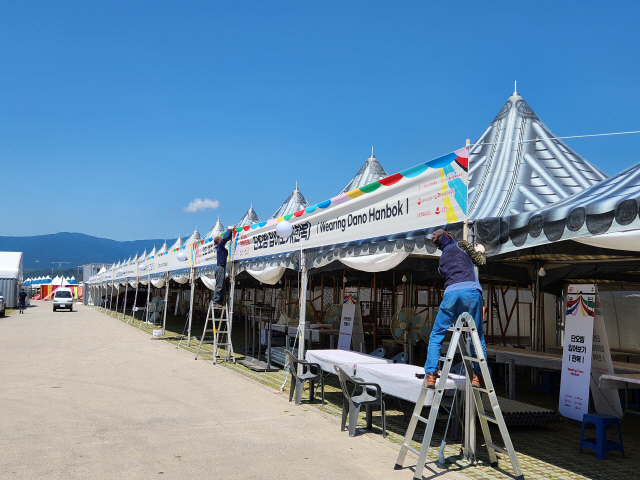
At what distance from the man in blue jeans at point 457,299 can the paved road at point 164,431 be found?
1.05 meters

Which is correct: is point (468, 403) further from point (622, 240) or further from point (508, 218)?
point (622, 240)

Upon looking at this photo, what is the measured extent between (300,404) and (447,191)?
403 centimetres

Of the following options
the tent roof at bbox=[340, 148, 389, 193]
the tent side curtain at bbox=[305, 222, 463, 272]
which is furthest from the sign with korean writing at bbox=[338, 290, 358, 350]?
the tent roof at bbox=[340, 148, 389, 193]

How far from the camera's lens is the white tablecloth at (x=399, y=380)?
19.0 ft

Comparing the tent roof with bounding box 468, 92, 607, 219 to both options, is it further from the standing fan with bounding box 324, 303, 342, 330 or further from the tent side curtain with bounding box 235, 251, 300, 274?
the standing fan with bounding box 324, 303, 342, 330

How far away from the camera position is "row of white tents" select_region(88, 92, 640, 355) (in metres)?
4.95

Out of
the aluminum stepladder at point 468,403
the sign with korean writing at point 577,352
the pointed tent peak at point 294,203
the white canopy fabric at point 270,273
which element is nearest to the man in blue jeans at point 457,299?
the aluminum stepladder at point 468,403

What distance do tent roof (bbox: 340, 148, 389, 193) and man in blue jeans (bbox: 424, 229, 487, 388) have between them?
10.9m

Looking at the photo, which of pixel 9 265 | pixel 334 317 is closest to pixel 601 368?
pixel 334 317

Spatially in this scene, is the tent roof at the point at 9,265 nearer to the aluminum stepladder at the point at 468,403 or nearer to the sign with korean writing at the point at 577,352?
the sign with korean writing at the point at 577,352

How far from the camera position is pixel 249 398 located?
8945 millimetres

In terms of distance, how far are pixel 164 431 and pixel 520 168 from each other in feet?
17.1

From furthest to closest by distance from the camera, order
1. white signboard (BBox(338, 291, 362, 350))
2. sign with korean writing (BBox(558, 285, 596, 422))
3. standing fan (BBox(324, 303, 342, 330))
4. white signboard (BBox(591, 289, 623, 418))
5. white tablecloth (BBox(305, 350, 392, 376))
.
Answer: standing fan (BBox(324, 303, 342, 330)), white signboard (BBox(338, 291, 362, 350)), white tablecloth (BBox(305, 350, 392, 376)), white signboard (BBox(591, 289, 623, 418)), sign with korean writing (BBox(558, 285, 596, 422))

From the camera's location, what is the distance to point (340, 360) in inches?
326
